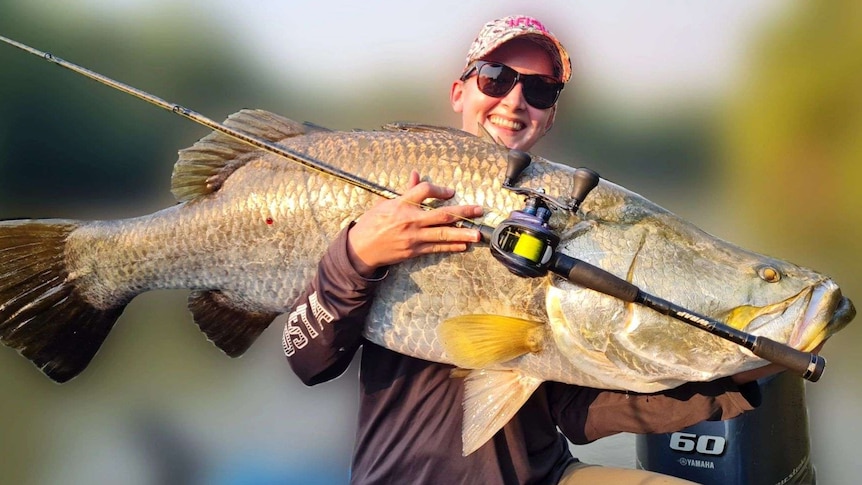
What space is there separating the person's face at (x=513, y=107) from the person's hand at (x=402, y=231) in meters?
0.63

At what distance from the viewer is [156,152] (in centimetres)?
406

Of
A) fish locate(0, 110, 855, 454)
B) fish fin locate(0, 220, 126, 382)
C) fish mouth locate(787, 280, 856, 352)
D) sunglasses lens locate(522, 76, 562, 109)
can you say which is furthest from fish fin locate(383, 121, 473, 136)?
fish fin locate(0, 220, 126, 382)

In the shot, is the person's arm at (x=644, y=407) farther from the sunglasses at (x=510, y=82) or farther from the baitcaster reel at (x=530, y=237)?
the sunglasses at (x=510, y=82)

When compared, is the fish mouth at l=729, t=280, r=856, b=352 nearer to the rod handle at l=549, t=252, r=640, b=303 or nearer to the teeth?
the rod handle at l=549, t=252, r=640, b=303

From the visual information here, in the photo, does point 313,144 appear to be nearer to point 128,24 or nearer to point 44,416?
point 44,416

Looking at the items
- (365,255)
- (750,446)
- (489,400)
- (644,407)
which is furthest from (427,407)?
(750,446)

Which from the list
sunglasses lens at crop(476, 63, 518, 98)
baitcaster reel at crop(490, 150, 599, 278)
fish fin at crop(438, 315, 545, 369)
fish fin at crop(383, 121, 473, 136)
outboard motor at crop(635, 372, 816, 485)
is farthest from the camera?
outboard motor at crop(635, 372, 816, 485)

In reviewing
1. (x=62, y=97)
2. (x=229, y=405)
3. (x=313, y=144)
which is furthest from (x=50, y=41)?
(x=313, y=144)

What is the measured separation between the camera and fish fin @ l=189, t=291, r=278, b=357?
5.33ft

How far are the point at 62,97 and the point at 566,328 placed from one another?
14.6 feet

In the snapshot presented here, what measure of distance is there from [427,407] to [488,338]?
0.28 metres

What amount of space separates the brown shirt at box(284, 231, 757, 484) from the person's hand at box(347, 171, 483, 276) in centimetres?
4

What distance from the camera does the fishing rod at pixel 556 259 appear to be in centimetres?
104

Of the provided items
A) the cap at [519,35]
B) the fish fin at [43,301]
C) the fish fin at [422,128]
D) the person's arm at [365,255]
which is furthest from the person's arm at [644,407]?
the fish fin at [43,301]
